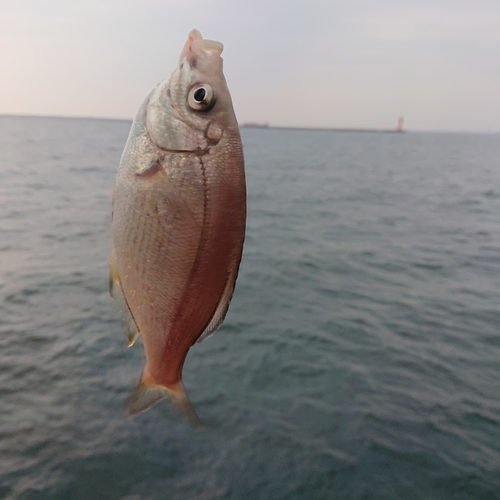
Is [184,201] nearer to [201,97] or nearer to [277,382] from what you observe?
[201,97]

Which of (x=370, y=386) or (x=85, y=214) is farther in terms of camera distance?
(x=85, y=214)

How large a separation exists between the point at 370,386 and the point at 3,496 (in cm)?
407

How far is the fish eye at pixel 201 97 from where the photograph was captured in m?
1.58

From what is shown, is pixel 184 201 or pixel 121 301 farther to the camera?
pixel 121 301

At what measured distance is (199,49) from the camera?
163 cm

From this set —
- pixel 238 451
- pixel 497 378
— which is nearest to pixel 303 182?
pixel 497 378

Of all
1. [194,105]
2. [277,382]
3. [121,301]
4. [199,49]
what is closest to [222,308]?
[121,301]

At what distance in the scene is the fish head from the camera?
62.4 inches

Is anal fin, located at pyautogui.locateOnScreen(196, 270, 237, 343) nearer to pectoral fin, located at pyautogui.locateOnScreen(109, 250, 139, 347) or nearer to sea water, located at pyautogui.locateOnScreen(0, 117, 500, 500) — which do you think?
pectoral fin, located at pyautogui.locateOnScreen(109, 250, 139, 347)

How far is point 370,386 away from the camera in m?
5.77

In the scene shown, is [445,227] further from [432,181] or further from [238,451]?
[432,181]

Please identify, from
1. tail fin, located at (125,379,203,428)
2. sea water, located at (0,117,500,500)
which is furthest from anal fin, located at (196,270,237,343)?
sea water, located at (0,117,500,500)

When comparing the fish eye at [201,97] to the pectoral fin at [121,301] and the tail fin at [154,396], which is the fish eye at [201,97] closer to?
the pectoral fin at [121,301]

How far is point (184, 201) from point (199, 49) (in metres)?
0.55
